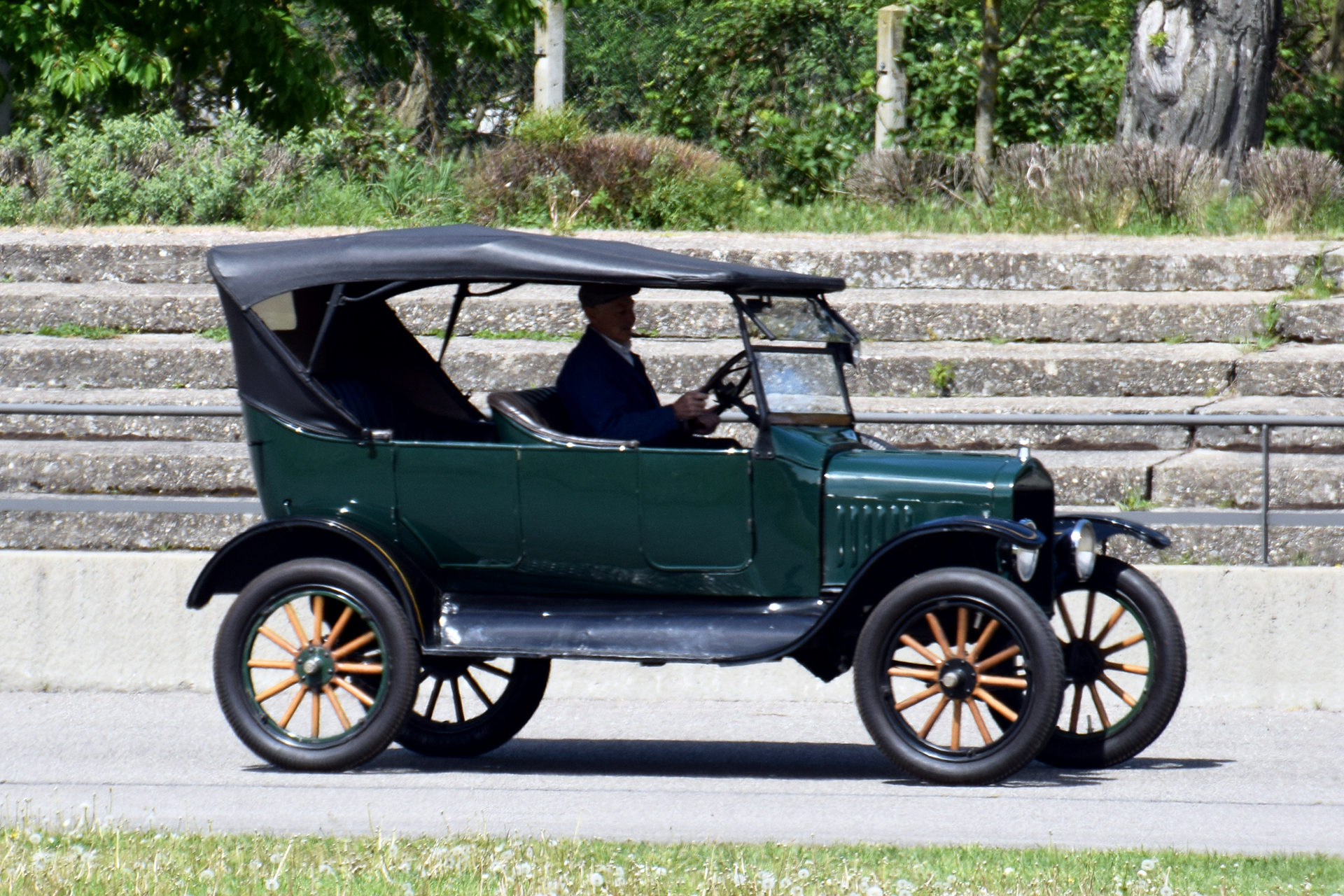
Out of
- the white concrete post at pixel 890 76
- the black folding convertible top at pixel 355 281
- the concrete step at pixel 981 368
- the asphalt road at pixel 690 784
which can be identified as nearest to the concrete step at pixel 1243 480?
the asphalt road at pixel 690 784

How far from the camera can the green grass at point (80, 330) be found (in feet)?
44.6

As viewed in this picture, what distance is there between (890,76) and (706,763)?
14.3 metres

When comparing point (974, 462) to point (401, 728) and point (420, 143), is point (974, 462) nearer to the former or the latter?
point (401, 728)

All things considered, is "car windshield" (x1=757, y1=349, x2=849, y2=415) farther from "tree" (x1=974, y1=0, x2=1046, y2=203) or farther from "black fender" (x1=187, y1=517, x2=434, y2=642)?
"tree" (x1=974, y1=0, x2=1046, y2=203)

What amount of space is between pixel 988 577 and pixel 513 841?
1.93 m

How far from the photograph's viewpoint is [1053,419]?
8641mm

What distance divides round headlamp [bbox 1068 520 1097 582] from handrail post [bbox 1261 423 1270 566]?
2167 mm

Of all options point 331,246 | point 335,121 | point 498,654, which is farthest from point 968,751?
point 335,121

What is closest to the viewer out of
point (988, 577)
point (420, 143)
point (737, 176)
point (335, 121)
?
point (988, 577)

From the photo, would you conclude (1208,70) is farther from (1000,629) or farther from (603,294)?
(1000,629)

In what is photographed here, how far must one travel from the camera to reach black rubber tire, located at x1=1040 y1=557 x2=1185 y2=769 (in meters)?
6.65

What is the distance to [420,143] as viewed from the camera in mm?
21953

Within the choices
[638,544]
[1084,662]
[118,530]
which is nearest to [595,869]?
[638,544]

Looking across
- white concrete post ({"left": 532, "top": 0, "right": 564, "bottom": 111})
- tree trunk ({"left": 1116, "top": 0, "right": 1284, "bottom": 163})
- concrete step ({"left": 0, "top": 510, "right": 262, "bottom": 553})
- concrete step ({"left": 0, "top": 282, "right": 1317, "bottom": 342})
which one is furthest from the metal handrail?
white concrete post ({"left": 532, "top": 0, "right": 564, "bottom": 111})
